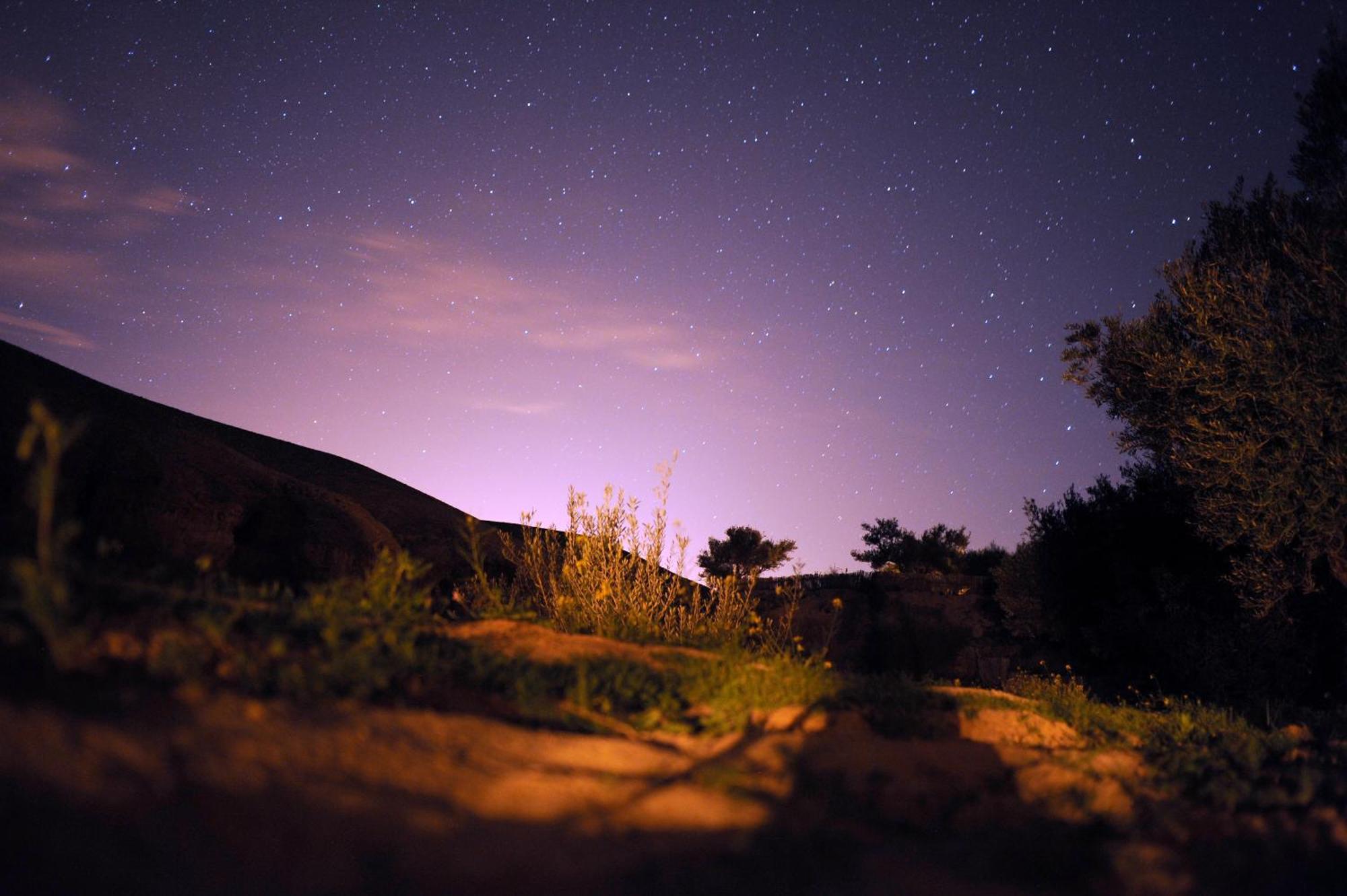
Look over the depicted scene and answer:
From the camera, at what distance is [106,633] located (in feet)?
11.5

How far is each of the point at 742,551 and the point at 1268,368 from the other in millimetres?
27881

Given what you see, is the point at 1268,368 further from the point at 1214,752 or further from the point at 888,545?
the point at 888,545

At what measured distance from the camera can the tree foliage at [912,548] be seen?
34.3 meters

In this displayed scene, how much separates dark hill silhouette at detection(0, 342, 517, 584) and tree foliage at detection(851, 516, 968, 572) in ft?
66.7

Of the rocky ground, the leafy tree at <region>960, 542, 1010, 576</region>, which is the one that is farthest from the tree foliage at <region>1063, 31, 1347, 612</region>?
the leafy tree at <region>960, 542, 1010, 576</region>

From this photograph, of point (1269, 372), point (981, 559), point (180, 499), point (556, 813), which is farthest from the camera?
point (981, 559)

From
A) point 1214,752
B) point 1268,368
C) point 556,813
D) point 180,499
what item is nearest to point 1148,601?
point 1268,368

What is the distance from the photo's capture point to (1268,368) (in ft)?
31.7

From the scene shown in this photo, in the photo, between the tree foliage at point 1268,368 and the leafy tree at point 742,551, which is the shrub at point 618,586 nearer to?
the tree foliage at point 1268,368

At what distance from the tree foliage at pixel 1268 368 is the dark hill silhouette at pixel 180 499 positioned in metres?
11.1

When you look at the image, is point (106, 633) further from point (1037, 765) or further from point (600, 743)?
point (1037, 765)

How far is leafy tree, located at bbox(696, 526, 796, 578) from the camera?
35656 mm

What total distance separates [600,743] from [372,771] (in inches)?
46.6

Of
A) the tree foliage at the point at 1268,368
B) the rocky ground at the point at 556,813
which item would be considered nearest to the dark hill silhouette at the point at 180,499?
the rocky ground at the point at 556,813
